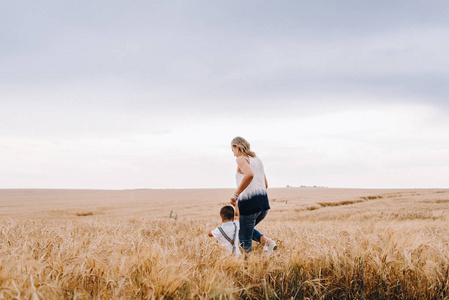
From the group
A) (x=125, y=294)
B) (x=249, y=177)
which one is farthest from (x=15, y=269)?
(x=249, y=177)

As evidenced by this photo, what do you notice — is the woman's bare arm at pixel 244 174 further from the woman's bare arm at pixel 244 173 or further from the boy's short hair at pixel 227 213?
the boy's short hair at pixel 227 213

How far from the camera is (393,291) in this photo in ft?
11.4

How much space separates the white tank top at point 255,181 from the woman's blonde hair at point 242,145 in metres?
0.11

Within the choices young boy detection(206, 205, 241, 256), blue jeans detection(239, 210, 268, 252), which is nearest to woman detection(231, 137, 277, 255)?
blue jeans detection(239, 210, 268, 252)

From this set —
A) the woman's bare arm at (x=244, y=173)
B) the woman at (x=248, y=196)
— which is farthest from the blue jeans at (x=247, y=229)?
the woman's bare arm at (x=244, y=173)

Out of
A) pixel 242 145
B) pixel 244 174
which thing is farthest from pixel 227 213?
pixel 242 145

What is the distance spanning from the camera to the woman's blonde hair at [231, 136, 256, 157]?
4.76 meters

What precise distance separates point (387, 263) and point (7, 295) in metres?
3.74

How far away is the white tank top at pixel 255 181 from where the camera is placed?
4785mm

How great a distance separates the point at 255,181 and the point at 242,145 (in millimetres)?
599

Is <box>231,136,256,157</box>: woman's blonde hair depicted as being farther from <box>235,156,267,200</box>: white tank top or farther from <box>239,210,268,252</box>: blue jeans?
<box>239,210,268,252</box>: blue jeans

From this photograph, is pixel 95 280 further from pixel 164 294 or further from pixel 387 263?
pixel 387 263

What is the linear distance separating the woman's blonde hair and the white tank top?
0.35ft

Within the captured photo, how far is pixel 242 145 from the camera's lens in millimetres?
4770
